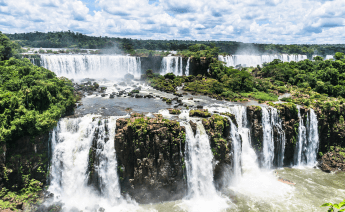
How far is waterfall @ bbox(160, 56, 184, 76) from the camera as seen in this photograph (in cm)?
4531

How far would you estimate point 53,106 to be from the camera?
19078 millimetres

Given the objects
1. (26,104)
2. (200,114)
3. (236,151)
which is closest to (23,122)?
(26,104)

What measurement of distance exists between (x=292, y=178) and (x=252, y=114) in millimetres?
7069

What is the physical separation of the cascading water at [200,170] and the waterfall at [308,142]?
1173 centimetres

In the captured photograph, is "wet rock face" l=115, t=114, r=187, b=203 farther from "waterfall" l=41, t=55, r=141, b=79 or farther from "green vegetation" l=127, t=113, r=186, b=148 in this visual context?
"waterfall" l=41, t=55, r=141, b=79

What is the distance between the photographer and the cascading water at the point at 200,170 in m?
18.2

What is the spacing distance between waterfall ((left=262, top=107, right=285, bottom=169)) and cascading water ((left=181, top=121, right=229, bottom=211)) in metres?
7.38

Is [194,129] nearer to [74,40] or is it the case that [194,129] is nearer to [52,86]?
[52,86]

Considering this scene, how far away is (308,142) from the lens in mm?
24859

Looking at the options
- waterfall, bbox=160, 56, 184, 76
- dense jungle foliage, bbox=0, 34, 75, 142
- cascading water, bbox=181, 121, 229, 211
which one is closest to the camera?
dense jungle foliage, bbox=0, 34, 75, 142

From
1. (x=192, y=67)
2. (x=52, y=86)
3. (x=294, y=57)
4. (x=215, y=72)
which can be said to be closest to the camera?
(x=52, y=86)

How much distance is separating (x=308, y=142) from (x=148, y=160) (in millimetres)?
18386

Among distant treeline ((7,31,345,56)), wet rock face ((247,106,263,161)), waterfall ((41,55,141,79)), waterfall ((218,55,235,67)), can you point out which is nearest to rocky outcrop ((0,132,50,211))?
wet rock face ((247,106,263,161))

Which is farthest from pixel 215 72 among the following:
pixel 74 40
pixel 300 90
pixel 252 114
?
pixel 74 40
